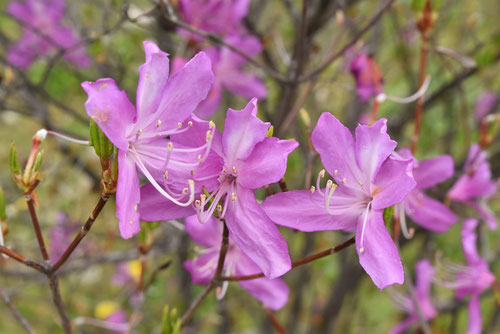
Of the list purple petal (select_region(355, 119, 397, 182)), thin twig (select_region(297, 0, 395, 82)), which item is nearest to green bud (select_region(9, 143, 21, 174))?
purple petal (select_region(355, 119, 397, 182))

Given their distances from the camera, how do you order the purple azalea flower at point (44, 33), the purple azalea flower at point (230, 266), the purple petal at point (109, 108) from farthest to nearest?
1. the purple azalea flower at point (44, 33)
2. the purple azalea flower at point (230, 266)
3. the purple petal at point (109, 108)

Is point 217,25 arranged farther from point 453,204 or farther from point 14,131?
point 14,131

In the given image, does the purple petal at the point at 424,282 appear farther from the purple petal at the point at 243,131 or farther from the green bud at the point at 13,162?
the green bud at the point at 13,162

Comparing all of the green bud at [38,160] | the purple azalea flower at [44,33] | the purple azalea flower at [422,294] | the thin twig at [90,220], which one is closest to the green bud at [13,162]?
the green bud at [38,160]

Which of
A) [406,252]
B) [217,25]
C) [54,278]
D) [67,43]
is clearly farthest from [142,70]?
[406,252]

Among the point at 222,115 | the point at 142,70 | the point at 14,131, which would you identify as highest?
the point at 142,70

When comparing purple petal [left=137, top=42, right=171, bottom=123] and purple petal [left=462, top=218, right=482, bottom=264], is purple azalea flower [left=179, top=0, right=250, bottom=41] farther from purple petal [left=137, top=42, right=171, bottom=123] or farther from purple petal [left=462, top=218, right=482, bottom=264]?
purple petal [left=462, top=218, right=482, bottom=264]
